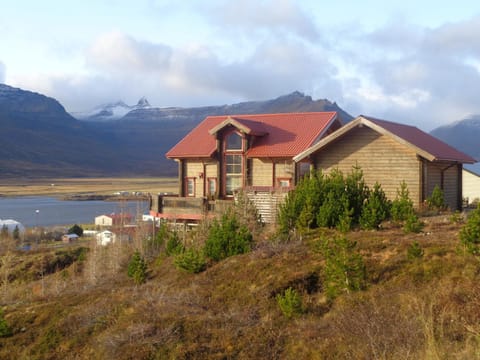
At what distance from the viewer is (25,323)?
1245 cm

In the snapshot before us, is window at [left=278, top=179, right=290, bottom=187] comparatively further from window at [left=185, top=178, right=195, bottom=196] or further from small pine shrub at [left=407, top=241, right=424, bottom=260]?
small pine shrub at [left=407, top=241, right=424, bottom=260]

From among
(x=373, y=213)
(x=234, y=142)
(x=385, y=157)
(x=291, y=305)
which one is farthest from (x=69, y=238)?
(x=291, y=305)

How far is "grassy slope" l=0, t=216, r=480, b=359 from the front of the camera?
8352 millimetres

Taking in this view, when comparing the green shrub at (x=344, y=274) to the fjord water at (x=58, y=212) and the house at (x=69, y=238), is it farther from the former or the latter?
the fjord water at (x=58, y=212)

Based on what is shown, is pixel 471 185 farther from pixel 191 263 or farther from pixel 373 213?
pixel 191 263

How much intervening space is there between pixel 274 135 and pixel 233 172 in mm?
2735

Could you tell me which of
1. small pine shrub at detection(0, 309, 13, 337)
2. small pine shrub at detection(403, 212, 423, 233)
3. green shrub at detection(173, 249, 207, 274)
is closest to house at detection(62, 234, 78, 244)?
green shrub at detection(173, 249, 207, 274)

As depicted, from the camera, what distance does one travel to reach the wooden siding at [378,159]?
2186 centimetres

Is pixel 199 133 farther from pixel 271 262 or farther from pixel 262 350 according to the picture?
pixel 262 350

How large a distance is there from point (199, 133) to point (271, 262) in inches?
756

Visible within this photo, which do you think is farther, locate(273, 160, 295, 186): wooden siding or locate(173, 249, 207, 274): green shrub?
locate(273, 160, 295, 186): wooden siding

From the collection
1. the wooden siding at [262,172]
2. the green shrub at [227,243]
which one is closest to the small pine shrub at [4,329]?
the green shrub at [227,243]

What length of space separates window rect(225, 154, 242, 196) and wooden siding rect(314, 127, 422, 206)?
21.5 ft

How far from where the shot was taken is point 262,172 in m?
28.4
